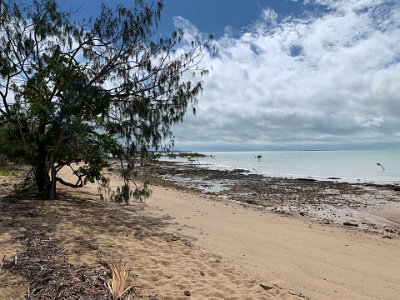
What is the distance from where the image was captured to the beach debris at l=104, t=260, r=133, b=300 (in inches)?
179

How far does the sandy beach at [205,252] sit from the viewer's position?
5250 mm

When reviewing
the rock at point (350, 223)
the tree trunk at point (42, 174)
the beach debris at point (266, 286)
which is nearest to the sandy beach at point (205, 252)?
the beach debris at point (266, 286)

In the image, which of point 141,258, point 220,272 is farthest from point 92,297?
point 220,272

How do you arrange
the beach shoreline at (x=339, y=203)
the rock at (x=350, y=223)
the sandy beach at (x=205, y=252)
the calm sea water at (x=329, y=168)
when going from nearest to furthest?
the sandy beach at (x=205, y=252), the rock at (x=350, y=223), the beach shoreline at (x=339, y=203), the calm sea water at (x=329, y=168)

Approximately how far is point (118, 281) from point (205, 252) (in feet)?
9.08

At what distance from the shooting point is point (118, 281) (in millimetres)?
4746

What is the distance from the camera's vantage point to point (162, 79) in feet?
34.2

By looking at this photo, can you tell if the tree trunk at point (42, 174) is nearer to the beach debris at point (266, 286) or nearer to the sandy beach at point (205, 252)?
the sandy beach at point (205, 252)

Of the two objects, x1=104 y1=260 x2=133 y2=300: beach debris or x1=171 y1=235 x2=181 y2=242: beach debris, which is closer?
x1=104 y1=260 x2=133 y2=300: beach debris

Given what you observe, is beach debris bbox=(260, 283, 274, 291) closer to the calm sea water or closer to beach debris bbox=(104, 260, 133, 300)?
beach debris bbox=(104, 260, 133, 300)

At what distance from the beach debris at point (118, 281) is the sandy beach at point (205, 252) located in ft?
0.47

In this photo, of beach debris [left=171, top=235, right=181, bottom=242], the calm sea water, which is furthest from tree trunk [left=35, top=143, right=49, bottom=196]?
the calm sea water

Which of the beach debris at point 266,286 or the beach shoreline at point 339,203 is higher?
the beach shoreline at point 339,203

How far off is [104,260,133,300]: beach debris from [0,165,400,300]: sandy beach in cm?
14
